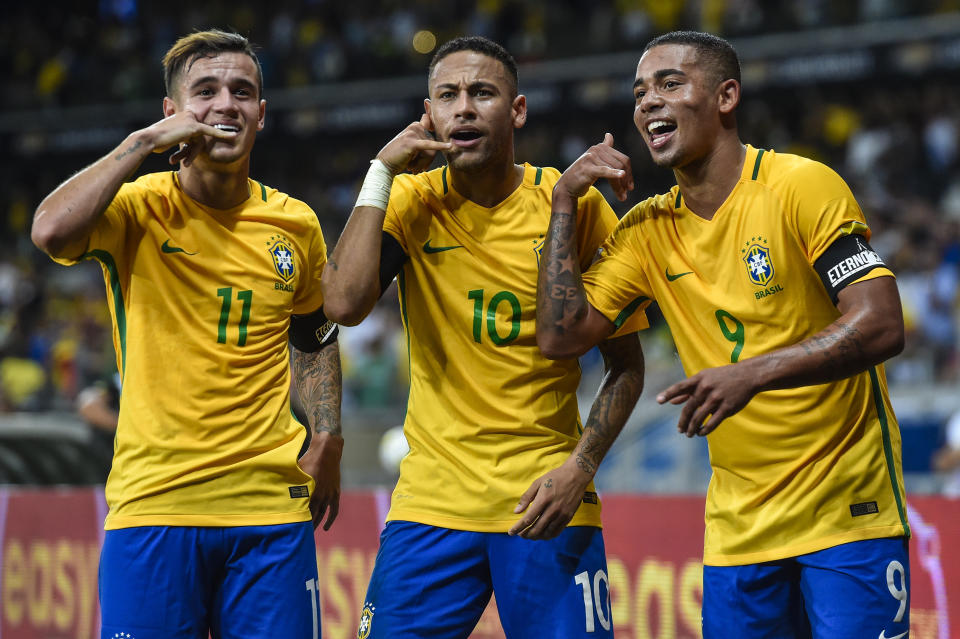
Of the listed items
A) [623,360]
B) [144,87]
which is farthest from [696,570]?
[144,87]

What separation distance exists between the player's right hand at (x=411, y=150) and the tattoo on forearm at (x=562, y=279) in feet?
1.57

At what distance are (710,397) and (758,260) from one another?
26.0 inches

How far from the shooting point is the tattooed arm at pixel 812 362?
3211 millimetres

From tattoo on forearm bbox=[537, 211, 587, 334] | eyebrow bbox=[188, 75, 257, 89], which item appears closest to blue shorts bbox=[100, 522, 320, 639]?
tattoo on forearm bbox=[537, 211, 587, 334]

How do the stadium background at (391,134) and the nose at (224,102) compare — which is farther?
the stadium background at (391,134)

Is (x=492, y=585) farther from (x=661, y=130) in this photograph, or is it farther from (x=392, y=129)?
(x=392, y=129)

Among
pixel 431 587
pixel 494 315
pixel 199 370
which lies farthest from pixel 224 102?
pixel 431 587

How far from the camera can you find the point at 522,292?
13.0ft

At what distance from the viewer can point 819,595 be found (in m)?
3.50

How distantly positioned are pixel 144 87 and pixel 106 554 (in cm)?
2063

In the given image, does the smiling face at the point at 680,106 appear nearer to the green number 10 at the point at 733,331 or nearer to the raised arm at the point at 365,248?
the green number 10 at the point at 733,331

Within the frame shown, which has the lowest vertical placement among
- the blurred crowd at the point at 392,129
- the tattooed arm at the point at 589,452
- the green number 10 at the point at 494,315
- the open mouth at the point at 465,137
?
the tattooed arm at the point at 589,452

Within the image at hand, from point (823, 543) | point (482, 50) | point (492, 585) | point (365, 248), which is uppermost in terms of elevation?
point (482, 50)

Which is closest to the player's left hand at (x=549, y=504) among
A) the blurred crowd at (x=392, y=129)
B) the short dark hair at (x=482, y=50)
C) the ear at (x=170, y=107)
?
the short dark hair at (x=482, y=50)
